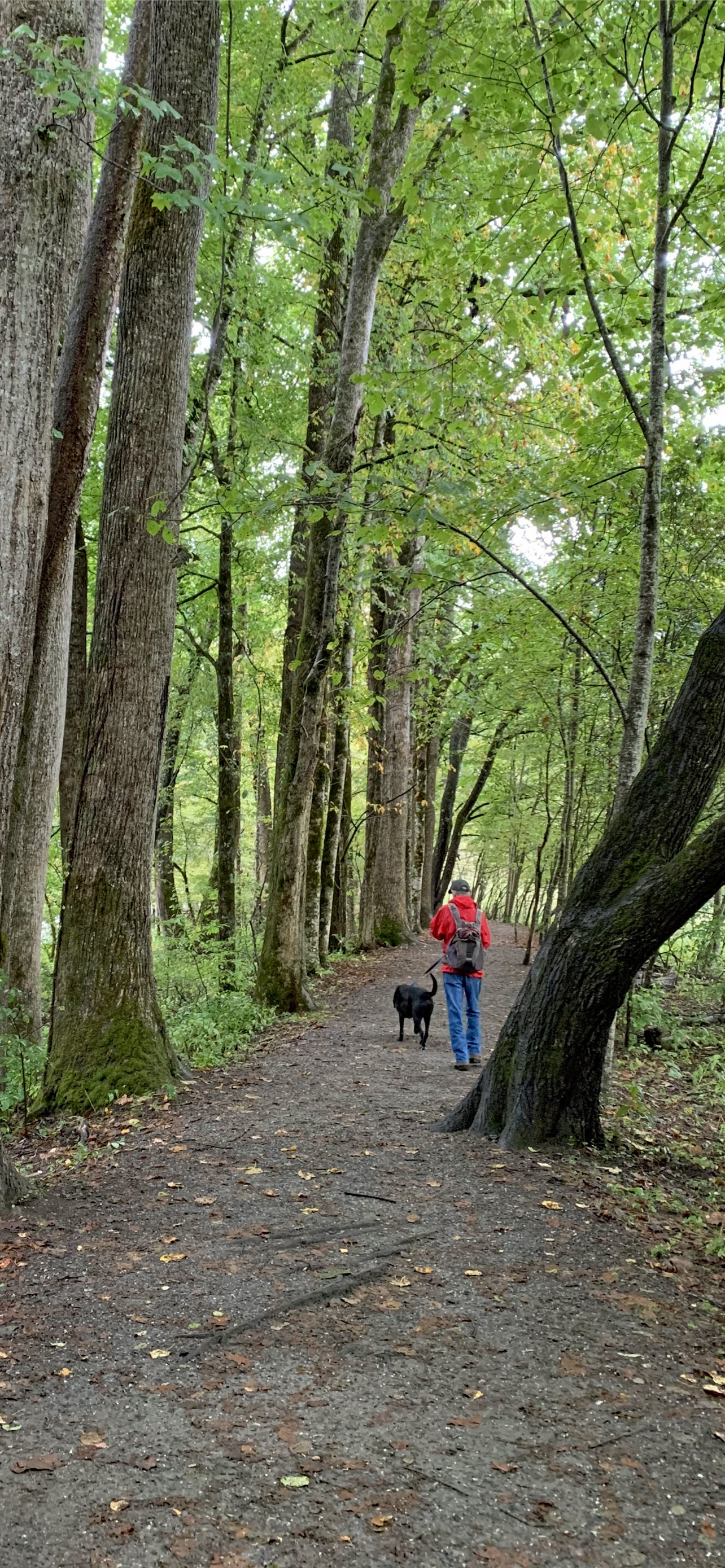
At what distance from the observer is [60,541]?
644cm

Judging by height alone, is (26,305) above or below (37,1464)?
above

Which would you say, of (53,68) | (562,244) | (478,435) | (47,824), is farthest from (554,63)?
(47,824)

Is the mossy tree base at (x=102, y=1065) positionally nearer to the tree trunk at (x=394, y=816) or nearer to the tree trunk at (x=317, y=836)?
the tree trunk at (x=317, y=836)

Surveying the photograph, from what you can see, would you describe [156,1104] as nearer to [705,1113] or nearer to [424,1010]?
[424,1010]

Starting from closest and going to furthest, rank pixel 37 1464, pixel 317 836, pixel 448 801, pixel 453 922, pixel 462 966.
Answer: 1. pixel 37 1464
2. pixel 462 966
3. pixel 453 922
4. pixel 317 836
5. pixel 448 801

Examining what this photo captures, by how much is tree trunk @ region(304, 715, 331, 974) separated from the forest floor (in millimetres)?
7294

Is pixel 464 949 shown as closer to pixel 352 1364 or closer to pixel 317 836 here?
pixel 317 836

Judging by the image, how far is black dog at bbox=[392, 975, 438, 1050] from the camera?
9.91m

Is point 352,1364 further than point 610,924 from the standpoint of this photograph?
No

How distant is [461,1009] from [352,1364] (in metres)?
5.55

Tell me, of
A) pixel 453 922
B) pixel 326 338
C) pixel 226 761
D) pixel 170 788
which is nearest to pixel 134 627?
pixel 453 922

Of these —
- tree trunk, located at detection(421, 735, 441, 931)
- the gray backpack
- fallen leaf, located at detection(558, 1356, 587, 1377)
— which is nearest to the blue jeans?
the gray backpack

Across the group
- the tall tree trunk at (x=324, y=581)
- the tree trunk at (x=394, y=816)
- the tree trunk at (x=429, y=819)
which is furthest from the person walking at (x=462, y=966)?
the tree trunk at (x=429, y=819)

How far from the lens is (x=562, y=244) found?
6.21 meters
